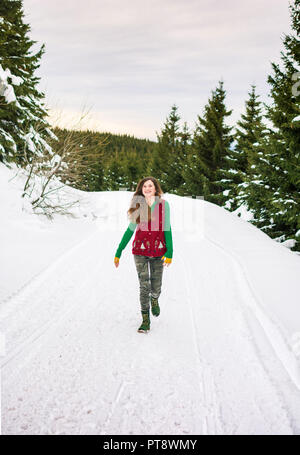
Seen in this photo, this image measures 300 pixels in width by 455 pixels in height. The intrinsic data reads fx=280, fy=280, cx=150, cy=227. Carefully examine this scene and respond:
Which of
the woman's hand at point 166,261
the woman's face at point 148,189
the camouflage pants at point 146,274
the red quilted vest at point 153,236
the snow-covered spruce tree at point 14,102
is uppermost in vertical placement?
the snow-covered spruce tree at point 14,102

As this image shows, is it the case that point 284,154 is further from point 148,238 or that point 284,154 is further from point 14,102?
point 14,102

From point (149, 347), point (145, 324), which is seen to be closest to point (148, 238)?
point (145, 324)

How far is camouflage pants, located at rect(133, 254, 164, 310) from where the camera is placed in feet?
13.1

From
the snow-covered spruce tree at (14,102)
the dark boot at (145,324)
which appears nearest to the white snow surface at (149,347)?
the dark boot at (145,324)

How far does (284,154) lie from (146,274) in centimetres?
911

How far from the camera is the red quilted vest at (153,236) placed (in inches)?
156

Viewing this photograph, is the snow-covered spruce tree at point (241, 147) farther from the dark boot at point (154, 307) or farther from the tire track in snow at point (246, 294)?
the dark boot at point (154, 307)

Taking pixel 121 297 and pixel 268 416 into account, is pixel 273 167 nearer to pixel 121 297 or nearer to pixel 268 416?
pixel 121 297

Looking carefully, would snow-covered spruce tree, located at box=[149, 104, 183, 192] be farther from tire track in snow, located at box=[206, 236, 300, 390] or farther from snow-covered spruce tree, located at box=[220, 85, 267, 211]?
tire track in snow, located at box=[206, 236, 300, 390]

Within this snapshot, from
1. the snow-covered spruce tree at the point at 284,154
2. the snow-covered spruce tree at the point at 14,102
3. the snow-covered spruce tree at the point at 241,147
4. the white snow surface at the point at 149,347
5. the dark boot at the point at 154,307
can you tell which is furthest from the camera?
the snow-covered spruce tree at the point at 241,147

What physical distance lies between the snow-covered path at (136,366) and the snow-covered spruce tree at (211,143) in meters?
22.6

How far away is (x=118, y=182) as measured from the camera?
66.5 m

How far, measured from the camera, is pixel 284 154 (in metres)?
10.7
